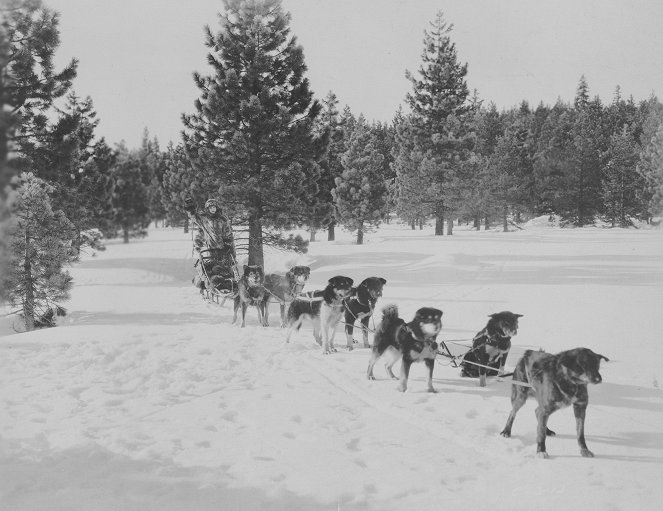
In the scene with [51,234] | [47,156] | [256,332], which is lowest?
[256,332]

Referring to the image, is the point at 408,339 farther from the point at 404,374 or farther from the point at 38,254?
the point at 38,254

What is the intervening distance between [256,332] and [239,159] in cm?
752

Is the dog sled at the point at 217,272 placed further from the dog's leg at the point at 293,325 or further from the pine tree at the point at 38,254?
the pine tree at the point at 38,254

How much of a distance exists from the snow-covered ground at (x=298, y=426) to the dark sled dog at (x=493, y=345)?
245 millimetres

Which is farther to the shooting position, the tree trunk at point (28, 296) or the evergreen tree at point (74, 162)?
the tree trunk at point (28, 296)

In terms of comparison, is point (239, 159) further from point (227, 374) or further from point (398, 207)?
point (398, 207)

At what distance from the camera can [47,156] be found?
378 inches

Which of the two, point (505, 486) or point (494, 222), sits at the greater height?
point (494, 222)

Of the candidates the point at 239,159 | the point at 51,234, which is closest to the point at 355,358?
the point at 51,234

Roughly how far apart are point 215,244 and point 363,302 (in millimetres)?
5672

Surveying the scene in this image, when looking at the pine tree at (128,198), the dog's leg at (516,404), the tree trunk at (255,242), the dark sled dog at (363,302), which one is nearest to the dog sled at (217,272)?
the tree trunk at (255,242)

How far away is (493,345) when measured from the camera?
5.07 metres

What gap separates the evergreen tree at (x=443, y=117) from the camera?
26797 mm

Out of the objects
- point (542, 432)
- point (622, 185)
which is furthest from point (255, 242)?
point (622, 185)
